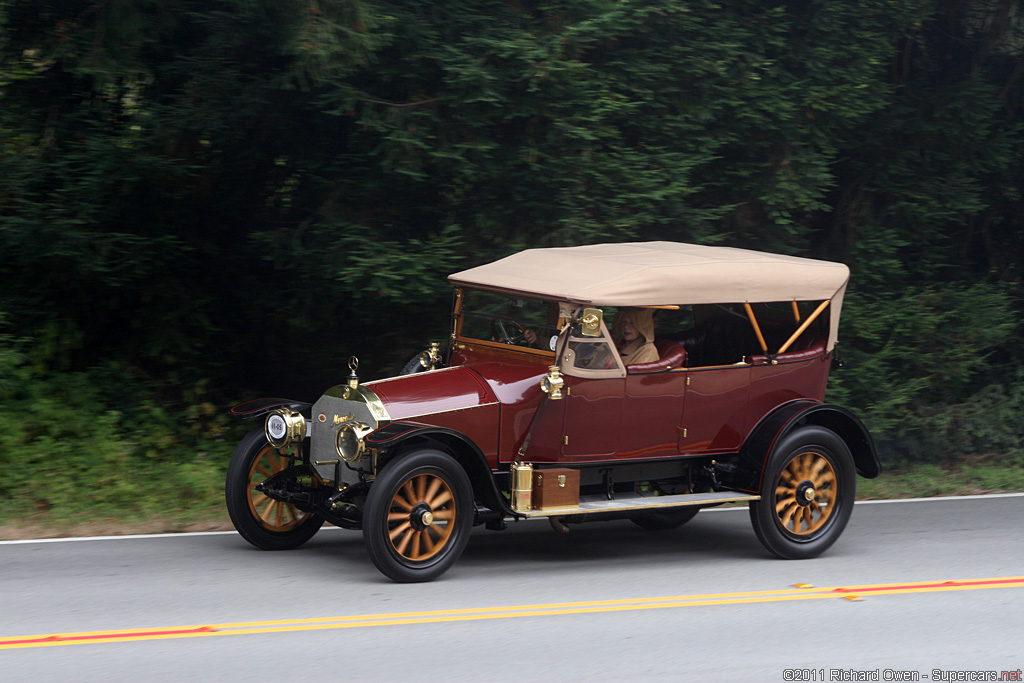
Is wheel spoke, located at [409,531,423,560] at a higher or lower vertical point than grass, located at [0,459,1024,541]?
higher

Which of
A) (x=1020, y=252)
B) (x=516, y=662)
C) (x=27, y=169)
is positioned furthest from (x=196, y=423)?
(x=1020, y=252)

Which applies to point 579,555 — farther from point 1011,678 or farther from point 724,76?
point 724,76

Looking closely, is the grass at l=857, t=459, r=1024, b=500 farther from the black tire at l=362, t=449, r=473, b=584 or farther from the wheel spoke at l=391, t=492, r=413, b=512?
the wheel spoke at l=391, t=492, r=413, b=512

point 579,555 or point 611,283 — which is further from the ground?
point 611,283

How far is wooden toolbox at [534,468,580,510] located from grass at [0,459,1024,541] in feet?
9.89

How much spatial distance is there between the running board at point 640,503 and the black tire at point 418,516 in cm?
48

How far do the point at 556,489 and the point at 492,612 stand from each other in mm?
1356

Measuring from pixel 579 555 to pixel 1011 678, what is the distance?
3.52 meters

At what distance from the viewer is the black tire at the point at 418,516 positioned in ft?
23.6

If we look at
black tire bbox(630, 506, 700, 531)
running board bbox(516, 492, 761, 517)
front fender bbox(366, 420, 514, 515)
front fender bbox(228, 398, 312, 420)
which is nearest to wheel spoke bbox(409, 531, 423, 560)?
front fender bbox(366, 420, 514, 515)

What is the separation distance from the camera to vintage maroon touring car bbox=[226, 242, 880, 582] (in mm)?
7562

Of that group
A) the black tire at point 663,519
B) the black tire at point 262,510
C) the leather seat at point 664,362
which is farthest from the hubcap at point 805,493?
the black tire at point 262,510

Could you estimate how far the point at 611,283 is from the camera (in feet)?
26.2

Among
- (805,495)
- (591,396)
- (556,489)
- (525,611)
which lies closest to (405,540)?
(525,611)
